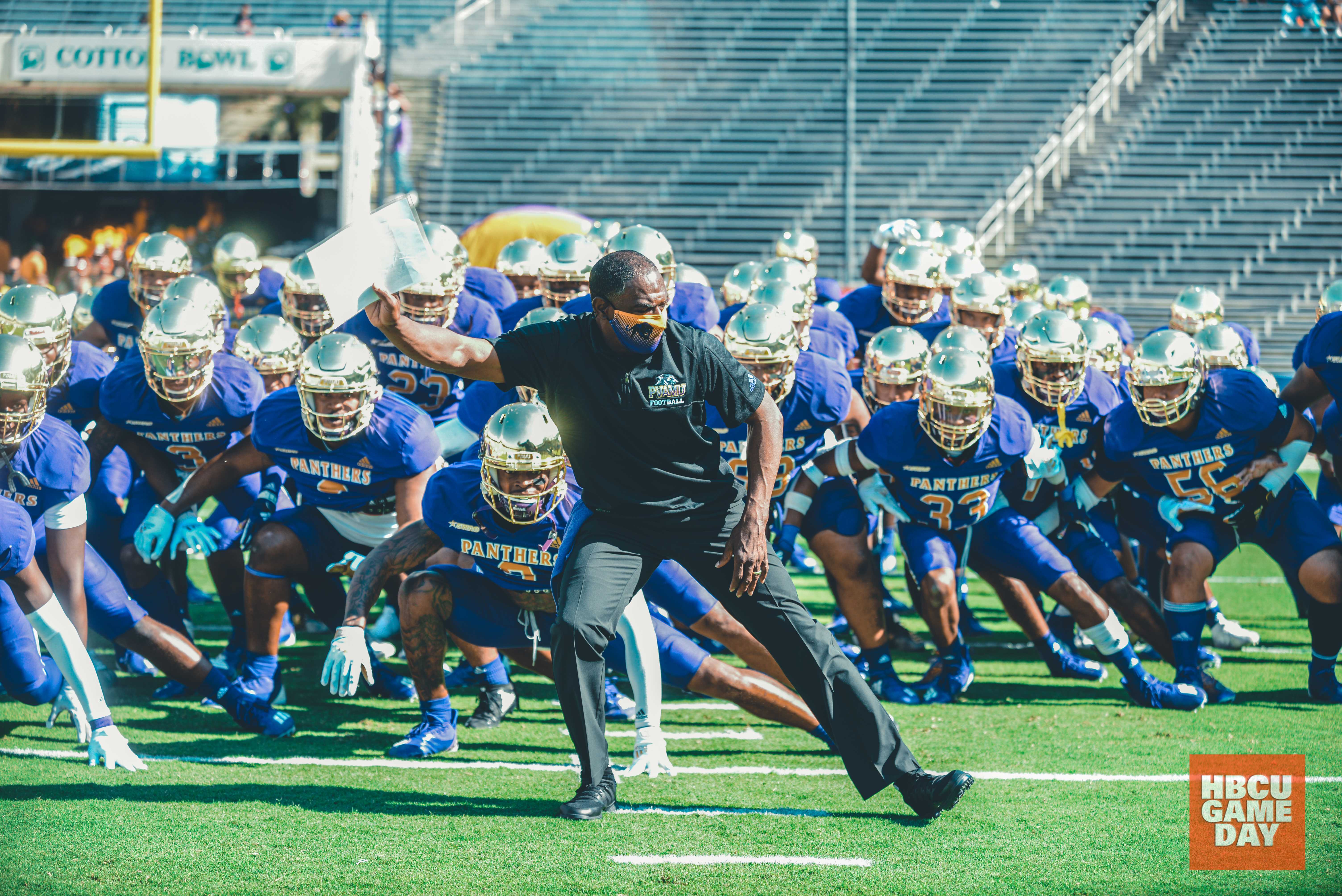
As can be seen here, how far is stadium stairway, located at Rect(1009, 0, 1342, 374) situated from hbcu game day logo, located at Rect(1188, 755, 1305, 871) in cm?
1243

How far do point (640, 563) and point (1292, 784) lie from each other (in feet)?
7.04

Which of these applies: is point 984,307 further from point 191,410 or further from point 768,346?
point 191,410

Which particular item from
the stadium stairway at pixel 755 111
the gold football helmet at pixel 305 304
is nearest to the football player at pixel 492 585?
the gold football helmet at pixel 305 304

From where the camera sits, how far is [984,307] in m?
7.01

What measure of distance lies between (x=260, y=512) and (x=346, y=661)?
1.44 meters

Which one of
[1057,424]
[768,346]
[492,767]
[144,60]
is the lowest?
[492,767]

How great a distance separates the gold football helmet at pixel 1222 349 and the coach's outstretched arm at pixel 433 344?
4205 mm

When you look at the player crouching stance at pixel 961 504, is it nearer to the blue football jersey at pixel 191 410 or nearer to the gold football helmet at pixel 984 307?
the gold football helmet at pixel 984 307

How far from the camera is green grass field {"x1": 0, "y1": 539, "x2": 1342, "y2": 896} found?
11.3 ft

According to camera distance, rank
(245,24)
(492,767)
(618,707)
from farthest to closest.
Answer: (245,24) → (618,707) → (492,767)

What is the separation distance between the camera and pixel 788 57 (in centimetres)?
2103

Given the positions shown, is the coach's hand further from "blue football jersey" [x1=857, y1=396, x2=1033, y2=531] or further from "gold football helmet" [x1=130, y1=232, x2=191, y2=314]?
"gold football helmet" [x1=130, y1=232, x2=191, y2=314]

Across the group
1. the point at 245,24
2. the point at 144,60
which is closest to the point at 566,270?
the point at 144,60

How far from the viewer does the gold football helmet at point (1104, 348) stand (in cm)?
674
